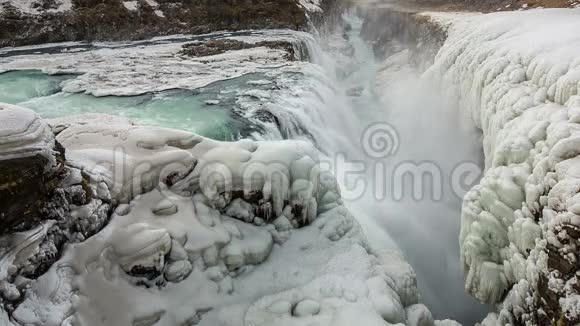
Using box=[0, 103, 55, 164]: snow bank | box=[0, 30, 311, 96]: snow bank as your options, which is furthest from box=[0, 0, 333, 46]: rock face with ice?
→ box=[0, 103, 55, 164]: snow bank

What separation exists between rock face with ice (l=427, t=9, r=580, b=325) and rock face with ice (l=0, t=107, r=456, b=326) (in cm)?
140

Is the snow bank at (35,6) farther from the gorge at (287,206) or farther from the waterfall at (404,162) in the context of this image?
the waterfall at (404,162)

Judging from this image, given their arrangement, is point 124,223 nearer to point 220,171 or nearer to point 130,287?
point 130,287

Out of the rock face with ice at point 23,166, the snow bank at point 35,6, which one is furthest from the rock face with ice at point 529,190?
the snow bank at point 35,6

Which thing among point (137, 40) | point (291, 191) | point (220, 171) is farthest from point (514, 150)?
point (137, 40)

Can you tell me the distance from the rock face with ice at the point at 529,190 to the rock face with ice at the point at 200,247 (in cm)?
140

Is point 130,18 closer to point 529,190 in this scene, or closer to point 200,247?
point 200,247

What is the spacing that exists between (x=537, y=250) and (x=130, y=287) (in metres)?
5.13

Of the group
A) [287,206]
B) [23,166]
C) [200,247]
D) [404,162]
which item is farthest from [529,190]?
[404,162]

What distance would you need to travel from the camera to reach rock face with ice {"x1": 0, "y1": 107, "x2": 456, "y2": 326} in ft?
13.5

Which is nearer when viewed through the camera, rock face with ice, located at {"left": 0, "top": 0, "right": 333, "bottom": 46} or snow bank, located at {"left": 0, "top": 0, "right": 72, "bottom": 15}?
rock face with ice, located at {"left": 0, "top": 0, "right": 333, "bottom": 46}

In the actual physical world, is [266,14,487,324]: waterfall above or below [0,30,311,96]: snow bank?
below

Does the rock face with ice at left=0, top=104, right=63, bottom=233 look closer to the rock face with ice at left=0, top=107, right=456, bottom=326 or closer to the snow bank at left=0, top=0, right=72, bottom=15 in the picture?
the rock face with ice at left=0, top=107, right=456, bottom=326

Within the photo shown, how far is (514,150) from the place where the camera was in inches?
250
